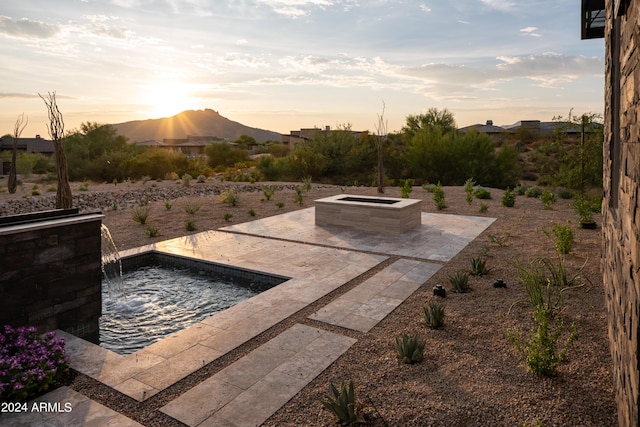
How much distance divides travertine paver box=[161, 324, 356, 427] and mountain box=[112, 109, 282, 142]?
364 ft

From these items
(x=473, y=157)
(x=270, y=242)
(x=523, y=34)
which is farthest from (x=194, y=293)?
(x=473, y=157)

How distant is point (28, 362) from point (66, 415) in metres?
0.78

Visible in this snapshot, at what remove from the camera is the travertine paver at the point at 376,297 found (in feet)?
15.3

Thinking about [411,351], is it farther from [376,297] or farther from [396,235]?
[396,235]

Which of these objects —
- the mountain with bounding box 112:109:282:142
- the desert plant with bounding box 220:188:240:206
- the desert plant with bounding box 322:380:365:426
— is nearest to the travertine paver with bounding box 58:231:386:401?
the desert plant with bounding box 322:380:365:426

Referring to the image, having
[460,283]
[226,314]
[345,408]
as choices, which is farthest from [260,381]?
[460,283]

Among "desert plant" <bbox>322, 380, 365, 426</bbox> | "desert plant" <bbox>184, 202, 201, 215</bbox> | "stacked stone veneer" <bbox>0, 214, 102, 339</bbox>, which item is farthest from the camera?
"desert plant" <bbox>184, 202, 201, 215</bbox>

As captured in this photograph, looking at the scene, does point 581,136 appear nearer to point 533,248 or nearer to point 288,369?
point 533,248

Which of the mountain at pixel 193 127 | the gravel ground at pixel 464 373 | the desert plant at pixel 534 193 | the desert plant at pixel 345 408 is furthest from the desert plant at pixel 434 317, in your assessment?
the mountain at pixel 193 127

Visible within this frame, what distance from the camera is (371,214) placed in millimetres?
9328

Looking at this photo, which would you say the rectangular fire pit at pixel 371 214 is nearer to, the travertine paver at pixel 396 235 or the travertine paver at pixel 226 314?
the travertine paver at pixel 396 235

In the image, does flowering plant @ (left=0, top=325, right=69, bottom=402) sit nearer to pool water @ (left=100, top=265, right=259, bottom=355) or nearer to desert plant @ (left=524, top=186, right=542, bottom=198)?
pool water @ (left=100, top=265, right=259, bottom=355)

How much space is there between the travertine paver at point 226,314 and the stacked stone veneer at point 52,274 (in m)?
0.34

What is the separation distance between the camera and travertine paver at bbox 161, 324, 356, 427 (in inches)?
117
